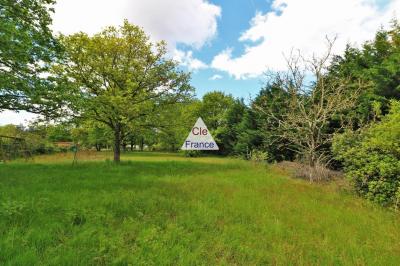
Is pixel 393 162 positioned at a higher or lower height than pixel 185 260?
higher

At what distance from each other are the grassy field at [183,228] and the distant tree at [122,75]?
8276 millimetres

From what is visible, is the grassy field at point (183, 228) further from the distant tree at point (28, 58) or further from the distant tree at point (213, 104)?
the distant tree at point (213, 104)

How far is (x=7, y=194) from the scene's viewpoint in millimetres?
6898

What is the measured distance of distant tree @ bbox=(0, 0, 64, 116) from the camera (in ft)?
30.5

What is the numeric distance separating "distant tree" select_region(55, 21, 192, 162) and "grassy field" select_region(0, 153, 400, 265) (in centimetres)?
828

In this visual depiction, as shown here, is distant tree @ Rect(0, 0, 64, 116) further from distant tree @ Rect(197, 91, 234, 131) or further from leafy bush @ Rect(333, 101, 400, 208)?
distant tree @ Rect(197, 91, 234, 131)

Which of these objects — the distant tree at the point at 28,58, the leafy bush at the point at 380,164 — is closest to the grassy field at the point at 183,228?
the leafy bush at the point at 380,164

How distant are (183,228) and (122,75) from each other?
14.3 meters

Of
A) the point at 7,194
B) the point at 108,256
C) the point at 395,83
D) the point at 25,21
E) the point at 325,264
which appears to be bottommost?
the point at 325,264

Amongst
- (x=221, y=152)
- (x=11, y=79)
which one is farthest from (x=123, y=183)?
(x=221, y=152)

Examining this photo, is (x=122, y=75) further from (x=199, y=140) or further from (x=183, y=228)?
(x=183, y=228)

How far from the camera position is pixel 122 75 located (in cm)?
1733

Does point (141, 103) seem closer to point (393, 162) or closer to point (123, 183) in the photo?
point (123, 183)

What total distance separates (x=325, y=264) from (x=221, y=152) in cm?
4399
